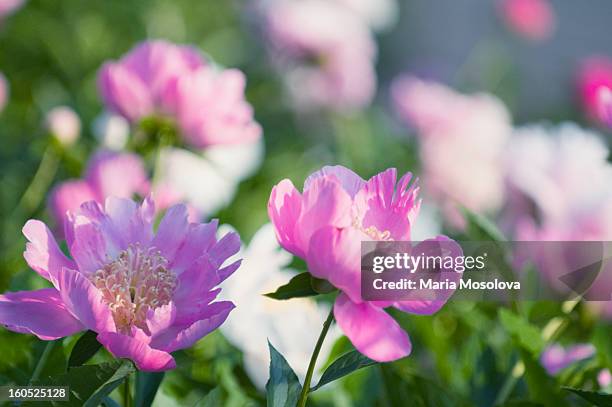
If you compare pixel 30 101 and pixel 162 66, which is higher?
pixel 162 66

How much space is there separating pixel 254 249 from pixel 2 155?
2.02 ft

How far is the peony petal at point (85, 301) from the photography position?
1.18ft

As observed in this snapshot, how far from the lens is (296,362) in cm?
60

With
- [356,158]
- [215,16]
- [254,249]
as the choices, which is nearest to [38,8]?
[215,16]

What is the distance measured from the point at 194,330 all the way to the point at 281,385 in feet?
0.19

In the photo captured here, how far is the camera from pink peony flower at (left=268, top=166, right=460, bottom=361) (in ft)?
1.22

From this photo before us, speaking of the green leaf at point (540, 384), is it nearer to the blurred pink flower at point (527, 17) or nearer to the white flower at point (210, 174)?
the white flower at point (210, 174)

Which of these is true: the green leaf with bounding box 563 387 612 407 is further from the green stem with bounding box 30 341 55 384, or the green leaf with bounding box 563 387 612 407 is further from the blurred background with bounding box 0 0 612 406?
the green stem with bounding box 30 341 55 384

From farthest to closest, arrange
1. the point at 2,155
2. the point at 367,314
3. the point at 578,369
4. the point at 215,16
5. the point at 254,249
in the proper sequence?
the point at 215,16
the point at 2,155
the point at 254,249
the point at 578,369
the point at 367,314

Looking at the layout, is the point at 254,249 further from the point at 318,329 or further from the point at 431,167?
the point at 431,167

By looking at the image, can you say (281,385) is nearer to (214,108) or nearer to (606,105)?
(606,105)

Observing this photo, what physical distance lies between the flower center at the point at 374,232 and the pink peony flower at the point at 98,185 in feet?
1.15

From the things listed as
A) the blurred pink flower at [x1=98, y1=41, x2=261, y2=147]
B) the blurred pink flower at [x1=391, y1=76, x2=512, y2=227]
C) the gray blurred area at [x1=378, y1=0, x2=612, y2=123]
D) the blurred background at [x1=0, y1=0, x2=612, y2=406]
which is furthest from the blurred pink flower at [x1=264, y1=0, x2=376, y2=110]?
the gray blurred area at [x1=378, y1=0, x2=612, y2=123]

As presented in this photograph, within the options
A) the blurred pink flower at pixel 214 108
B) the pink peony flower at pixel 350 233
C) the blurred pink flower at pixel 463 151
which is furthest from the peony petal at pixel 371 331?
the blurred pink flower at pixel 463 151
